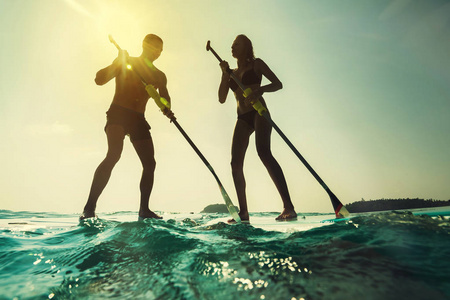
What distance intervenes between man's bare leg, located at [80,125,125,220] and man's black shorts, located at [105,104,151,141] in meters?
0.10

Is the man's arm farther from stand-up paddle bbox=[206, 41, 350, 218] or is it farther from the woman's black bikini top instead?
the woman's black bikini top

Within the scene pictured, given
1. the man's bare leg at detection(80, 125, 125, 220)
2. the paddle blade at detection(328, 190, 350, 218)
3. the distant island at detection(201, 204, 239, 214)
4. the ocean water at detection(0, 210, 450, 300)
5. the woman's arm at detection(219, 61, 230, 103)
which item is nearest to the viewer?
the ocean water at detection(0, 210, 450, 300)

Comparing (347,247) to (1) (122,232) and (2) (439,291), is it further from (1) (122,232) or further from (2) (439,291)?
(1) (122,232)

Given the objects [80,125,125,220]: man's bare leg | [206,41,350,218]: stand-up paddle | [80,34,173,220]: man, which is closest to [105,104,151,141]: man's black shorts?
[80,34,173,220]: man

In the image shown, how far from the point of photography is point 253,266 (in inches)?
52.1

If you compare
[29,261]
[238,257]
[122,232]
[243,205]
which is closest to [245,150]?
[243,205]

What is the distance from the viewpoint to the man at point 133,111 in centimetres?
383

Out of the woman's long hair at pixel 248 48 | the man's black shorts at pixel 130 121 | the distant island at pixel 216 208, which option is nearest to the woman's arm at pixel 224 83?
the woman's long hair at pixel 248 48

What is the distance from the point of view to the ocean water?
3.47 ft

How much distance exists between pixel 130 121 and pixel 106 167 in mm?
833

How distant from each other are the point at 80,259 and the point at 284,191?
105 inches

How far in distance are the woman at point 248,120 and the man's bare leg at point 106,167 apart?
5.83 feet

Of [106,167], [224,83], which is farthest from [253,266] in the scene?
[224,83]

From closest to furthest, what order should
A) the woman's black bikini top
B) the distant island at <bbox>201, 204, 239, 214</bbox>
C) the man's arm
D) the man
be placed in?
the man
the man's arm
the woman's black bikini top
the distant island at <bbox>201, 204, 239, 214</bbox>
